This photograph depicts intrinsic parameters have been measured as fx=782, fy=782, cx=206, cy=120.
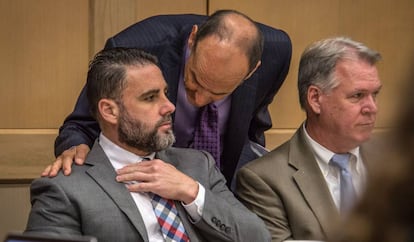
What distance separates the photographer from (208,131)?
2076 millimetres

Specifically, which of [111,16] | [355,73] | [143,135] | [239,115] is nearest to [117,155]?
[143,135]

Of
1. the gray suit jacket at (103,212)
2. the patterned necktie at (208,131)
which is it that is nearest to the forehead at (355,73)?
the patterned necktie at (208,131)

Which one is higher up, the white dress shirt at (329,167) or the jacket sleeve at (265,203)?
the white dress shirt at (329,167)

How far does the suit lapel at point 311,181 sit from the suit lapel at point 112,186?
0.45 metres

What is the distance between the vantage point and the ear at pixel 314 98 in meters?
2.08

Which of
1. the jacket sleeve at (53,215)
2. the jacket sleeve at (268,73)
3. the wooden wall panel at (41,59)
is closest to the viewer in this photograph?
the jacket sleeve at (53,215)

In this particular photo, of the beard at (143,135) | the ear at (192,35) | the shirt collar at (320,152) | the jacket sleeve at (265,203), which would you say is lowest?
the jacket sleeve at (265,203)

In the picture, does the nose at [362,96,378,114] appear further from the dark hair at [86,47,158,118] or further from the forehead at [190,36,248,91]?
the dark hair at [86,47,158,118]

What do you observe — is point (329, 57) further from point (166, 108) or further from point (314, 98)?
point (166, 108)

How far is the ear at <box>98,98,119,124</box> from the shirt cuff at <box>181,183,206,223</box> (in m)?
0.27

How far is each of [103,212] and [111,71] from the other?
35cm

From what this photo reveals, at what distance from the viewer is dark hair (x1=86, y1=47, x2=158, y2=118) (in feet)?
6.13

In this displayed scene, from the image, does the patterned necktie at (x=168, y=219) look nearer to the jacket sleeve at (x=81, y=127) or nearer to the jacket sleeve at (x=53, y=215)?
the jacket sleeve at (x=53, y=215)

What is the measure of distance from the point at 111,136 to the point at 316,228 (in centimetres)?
55
